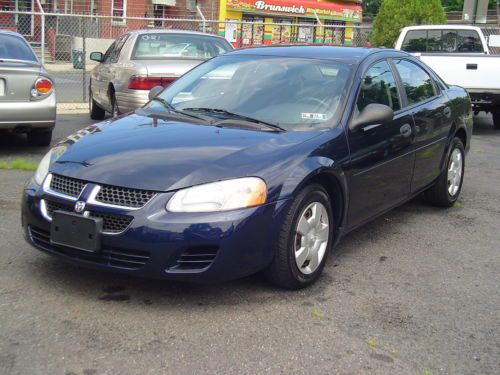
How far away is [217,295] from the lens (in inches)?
153

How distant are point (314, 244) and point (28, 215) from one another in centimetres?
180

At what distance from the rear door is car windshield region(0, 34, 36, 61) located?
4.96m

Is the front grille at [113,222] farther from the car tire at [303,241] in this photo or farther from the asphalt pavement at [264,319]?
the car tire at [303,241]

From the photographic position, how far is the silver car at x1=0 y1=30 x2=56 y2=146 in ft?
24.6

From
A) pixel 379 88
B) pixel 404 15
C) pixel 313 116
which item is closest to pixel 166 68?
pixel 379 88

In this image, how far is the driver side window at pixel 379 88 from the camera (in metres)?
4.78

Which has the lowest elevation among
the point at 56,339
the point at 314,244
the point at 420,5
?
the point at 56,339

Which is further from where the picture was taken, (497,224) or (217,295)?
(497,224)

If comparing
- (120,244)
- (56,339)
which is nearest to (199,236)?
(120,244)

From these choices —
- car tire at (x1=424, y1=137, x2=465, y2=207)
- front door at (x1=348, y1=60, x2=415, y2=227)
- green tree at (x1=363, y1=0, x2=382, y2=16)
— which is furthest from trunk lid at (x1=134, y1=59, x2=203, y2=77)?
green tree at (x1=363, y1=0, x2=382, y2=16)

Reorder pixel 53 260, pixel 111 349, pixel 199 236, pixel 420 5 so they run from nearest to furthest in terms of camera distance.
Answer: pixel 111 349, pixel 199 236, pixel 53 260, pixel 420 5

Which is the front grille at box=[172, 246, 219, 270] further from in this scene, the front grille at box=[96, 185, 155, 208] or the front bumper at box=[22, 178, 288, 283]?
the front grille at box=[96, 185, 155, 208]

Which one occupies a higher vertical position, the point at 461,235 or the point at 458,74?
the point at 458,74

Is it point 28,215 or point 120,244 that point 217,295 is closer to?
point 120,244
